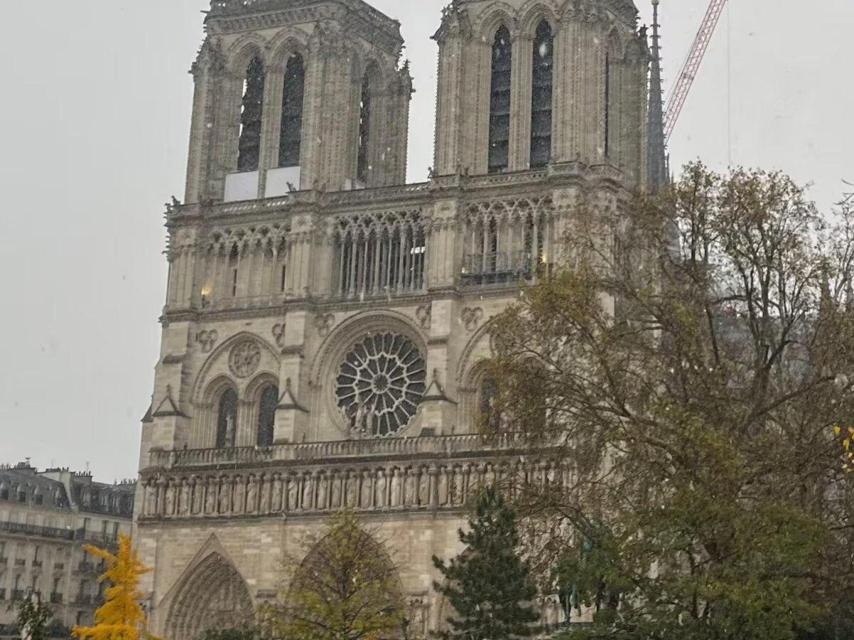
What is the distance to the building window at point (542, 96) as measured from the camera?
5469 cm

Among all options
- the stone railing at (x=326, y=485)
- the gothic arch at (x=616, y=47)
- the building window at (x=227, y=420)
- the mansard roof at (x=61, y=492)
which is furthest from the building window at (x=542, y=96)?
the mansard roof at (x=61, y=492)

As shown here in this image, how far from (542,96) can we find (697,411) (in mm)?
25839

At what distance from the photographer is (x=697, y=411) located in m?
31.0

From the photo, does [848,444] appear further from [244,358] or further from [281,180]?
[281,180]

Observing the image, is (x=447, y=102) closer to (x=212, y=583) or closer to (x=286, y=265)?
(x=286, y=265)

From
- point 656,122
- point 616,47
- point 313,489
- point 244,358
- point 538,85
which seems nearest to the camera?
point 313,489

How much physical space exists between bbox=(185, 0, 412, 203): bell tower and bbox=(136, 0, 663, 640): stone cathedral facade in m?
0.09

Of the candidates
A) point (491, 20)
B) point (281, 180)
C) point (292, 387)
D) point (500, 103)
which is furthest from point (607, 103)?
point (292, 387)

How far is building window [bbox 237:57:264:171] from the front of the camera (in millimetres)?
58875

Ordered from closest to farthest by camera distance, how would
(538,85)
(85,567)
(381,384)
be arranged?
(381,384) → (538,85) → (85,567)

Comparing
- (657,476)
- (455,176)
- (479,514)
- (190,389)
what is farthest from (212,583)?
(657,476)

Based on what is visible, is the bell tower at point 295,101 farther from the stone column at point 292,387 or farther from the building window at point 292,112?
the stone column at point 292,387

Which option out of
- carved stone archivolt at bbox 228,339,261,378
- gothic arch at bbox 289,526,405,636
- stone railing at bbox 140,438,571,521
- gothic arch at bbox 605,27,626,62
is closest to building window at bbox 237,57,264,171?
carved stone archivolt at bbox 228,339,261,378

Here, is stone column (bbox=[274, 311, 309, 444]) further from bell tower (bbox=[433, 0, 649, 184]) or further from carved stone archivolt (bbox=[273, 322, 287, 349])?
bell tower (bbox=[433, 0, 649, 184])
